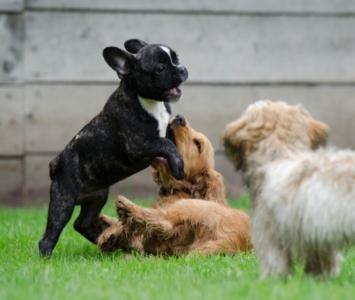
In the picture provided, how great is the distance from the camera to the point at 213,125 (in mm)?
12328

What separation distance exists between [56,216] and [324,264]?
255 cm

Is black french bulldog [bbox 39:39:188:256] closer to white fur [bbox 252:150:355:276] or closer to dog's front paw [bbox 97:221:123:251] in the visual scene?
dog's front paw [bbox 97:221:123:251]

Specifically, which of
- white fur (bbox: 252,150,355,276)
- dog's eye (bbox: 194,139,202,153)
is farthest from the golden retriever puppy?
white fur (bbox: 252,150,355,276)

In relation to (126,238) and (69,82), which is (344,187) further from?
(69,82)

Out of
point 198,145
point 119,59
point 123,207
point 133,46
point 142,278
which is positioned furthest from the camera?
point 133,46

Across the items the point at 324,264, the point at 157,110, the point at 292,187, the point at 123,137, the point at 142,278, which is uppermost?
the point at 292,187

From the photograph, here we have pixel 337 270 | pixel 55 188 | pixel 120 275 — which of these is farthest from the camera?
pixel 55 188

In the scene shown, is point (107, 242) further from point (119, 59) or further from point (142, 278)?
point (142, 278)

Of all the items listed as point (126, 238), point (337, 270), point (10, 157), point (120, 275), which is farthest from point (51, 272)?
point (10, 157)

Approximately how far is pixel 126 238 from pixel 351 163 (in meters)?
2.66

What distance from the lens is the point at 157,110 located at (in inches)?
308

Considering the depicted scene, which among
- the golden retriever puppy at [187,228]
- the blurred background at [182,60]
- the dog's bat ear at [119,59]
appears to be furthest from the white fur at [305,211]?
the blurred background at [182,60]

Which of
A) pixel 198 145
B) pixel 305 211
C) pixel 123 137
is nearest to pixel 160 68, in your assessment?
pixel 123 137

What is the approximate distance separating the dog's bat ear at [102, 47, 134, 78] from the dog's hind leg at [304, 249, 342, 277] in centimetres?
259
